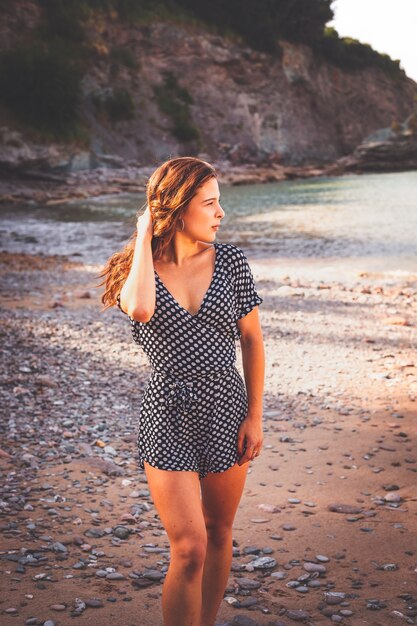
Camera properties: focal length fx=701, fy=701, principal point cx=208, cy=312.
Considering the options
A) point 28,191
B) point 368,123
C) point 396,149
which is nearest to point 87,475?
point 28,191

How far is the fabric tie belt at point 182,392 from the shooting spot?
2.58 m

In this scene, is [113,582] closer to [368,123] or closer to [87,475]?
[87,475]

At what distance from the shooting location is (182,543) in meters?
2.42

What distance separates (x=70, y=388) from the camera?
642 cm

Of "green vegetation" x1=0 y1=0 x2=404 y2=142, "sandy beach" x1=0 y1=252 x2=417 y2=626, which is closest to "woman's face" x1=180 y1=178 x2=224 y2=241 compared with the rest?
"sandy beach" x1=0 y1=252 x2=417 y2=626

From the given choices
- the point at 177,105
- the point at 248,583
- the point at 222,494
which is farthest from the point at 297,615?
the point at 177,105

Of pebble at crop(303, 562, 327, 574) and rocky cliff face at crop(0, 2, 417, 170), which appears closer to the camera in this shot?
pebble at crop(303, 562, 327, 574)

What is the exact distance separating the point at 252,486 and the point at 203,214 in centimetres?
258

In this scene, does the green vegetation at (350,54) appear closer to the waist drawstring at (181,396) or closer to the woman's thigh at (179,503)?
the waist drawstring at (181,396)

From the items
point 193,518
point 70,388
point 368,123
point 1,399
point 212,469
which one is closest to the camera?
point 193,518

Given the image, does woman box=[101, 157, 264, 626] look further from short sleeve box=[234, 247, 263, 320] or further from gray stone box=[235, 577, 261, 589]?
gray stone box=[235, 577, 261, 589]

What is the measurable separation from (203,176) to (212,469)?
1.11m

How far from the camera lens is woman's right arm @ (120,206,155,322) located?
257cm

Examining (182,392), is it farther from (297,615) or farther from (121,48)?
(121,48)
